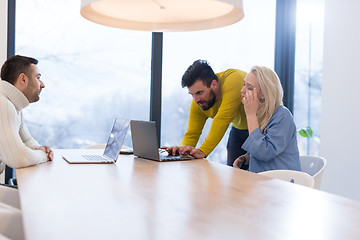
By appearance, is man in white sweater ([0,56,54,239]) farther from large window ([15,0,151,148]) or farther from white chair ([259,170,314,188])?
white chair ([259,170,314,188])

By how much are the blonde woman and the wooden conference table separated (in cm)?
47

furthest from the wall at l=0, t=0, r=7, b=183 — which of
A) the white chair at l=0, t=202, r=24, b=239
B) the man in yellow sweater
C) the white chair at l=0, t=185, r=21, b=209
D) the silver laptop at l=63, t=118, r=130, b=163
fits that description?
the white chair at l=0, t=202, r=24, b=239

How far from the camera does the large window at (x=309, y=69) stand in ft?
14.5

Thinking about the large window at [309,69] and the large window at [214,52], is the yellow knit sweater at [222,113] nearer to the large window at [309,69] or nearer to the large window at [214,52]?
the large window at [214,52]

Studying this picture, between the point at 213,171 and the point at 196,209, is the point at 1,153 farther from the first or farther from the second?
the point at 196,209

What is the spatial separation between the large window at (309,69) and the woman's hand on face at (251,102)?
7.41ft

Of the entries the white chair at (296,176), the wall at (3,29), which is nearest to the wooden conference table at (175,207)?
the white chair at (296,176)

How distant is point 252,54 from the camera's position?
462 centimetres

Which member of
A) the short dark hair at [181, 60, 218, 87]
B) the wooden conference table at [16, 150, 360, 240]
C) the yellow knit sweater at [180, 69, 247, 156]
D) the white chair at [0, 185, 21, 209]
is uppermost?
the short dark hair at [181, 60, 218, 87]

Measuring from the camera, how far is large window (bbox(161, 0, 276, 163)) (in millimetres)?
4168

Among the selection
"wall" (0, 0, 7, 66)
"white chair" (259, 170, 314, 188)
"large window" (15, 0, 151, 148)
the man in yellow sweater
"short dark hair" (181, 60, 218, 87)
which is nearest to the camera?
"white chair" (259, 170, 314, 188)

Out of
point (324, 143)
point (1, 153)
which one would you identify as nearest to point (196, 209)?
point (1, 153)

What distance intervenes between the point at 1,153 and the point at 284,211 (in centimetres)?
150

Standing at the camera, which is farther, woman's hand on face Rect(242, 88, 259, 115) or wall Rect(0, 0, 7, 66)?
wall Rect(0, 0, 7, 66)
